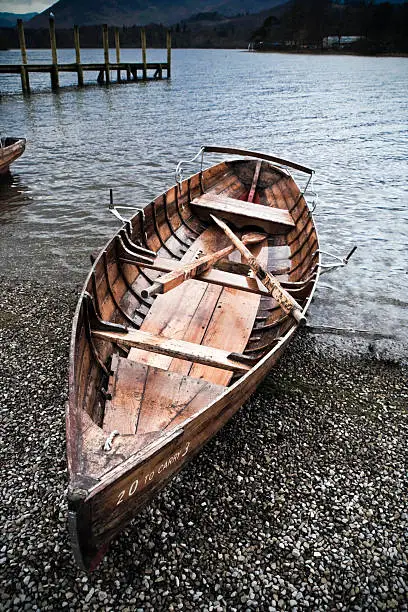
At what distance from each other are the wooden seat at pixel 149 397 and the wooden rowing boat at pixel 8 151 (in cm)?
1433


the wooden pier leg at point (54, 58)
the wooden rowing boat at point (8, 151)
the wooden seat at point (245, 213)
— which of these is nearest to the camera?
the wooden seat at point (245, 213)

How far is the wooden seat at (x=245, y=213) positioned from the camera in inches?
423

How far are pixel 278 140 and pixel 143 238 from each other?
70.7ft

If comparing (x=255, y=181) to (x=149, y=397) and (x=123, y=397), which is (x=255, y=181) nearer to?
(x=149, y=397)

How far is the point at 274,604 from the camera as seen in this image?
168 inches

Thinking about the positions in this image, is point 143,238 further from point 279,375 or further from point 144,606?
point 144,606

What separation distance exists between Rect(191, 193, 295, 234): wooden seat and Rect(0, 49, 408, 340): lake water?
195cm

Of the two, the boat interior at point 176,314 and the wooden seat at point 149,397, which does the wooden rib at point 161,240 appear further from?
the wooden seat at point 149,397

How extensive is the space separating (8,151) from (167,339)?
15.0 m

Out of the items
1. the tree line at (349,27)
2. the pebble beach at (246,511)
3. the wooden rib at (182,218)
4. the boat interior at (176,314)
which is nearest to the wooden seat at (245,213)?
the boat interior at (176,314)

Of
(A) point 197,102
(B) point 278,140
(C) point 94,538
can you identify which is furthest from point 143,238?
(A) point 197,102

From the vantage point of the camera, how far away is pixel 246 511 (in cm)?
513

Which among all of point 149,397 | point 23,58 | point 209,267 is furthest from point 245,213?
point 23,58

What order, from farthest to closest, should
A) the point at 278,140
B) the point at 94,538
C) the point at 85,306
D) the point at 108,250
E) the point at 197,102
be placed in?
the point at 197,102, the point at 278,140, the point at 108,250, the point at 85,306, the point at 94,538
